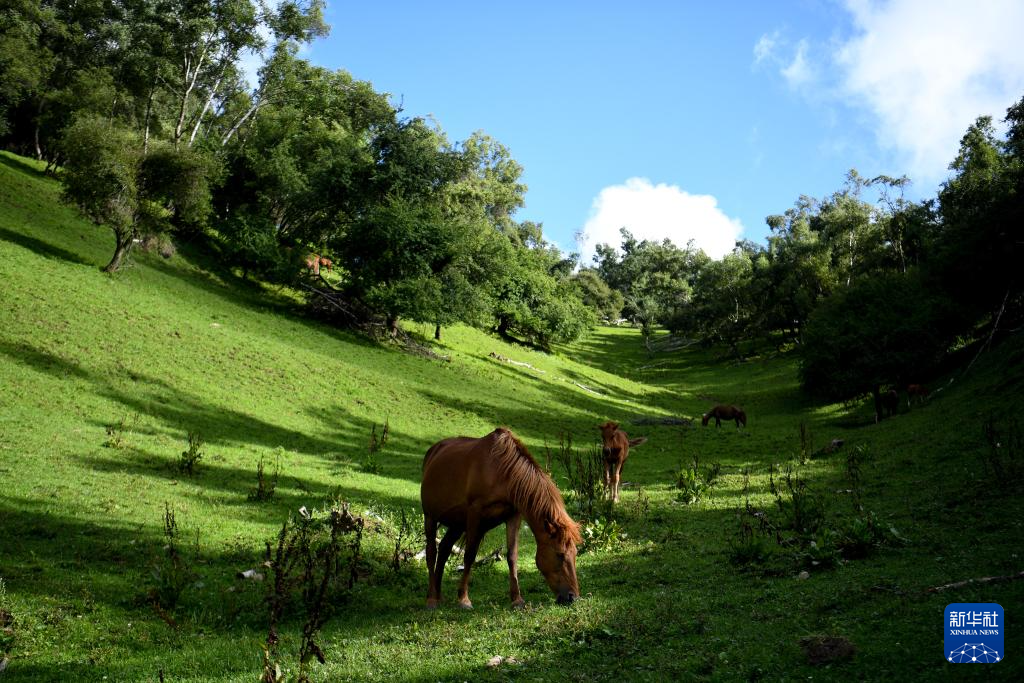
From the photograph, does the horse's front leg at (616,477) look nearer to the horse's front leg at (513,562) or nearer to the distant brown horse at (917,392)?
the horse's front leg at (513,562)

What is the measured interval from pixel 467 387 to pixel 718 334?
53.0 m

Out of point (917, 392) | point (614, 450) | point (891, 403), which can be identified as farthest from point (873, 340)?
point (614, 450)

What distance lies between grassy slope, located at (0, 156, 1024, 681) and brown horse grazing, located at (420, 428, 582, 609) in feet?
1.78

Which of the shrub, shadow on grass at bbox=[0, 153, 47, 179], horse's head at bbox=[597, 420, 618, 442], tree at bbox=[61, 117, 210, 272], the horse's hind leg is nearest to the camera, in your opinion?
the horse's hind leg

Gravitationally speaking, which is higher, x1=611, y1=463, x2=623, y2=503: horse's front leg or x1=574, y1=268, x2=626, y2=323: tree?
x1=574, y1=268, x2=626, y2=323: tree

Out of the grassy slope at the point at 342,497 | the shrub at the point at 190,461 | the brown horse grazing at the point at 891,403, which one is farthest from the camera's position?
the brown horse grazing at the point at 891,403

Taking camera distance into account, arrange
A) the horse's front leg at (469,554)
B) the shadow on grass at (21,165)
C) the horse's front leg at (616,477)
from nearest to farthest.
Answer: the horse's front leg at (469,554)
the horse's front leg at (616,477)
the shadow on grass at (21,165)

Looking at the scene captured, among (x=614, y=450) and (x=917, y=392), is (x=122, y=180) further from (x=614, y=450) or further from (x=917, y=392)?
(x=917, y=392)

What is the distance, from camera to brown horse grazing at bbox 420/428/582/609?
29.3 feet

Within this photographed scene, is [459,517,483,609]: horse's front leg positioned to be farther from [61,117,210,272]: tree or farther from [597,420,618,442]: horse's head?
[61,117,210,272]: tree

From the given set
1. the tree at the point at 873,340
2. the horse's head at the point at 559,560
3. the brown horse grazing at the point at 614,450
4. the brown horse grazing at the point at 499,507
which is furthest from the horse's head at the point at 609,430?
the tree at the point at 873,340

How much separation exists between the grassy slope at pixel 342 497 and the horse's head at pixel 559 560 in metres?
0.38

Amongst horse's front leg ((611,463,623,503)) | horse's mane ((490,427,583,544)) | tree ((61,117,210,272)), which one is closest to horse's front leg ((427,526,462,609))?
horse's mane ((490,427,583,544))

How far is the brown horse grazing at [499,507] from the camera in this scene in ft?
29.3
